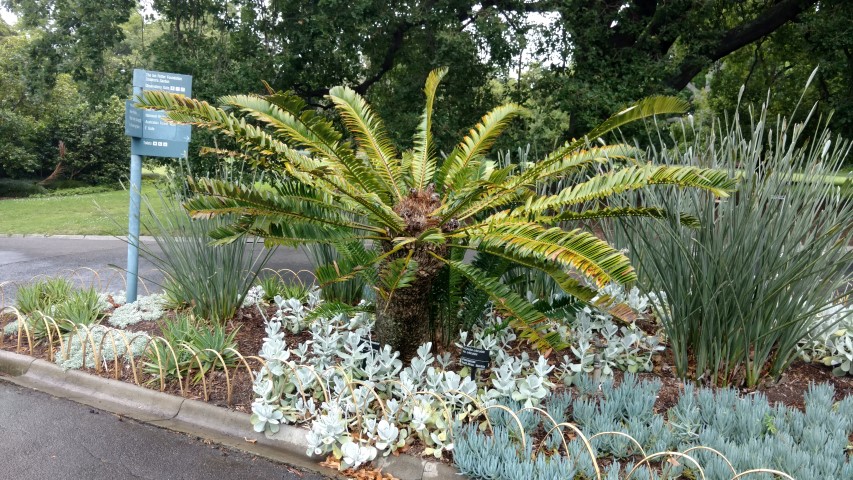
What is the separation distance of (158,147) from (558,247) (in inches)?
181

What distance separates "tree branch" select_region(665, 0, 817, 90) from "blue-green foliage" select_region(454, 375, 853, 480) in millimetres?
10014

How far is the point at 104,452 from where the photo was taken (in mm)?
3557

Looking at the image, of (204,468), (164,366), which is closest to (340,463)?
(204,468)

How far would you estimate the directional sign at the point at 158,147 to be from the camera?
5984mm

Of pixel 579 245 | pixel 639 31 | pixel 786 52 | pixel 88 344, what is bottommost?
pixel 88 344

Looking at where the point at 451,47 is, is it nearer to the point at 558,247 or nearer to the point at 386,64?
the point at 386,64

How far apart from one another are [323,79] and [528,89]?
4487mm

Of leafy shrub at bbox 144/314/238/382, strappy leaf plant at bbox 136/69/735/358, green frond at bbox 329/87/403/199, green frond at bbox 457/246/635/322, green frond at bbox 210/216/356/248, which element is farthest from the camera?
green frond at bbox 329/87/403/199

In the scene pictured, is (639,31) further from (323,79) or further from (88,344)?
(88,344)

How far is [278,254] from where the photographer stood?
1115 cm

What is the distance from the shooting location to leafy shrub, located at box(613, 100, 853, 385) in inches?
142

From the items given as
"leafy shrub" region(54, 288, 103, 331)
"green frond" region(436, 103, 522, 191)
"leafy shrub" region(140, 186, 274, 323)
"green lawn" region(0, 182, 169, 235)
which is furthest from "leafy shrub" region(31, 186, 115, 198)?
"green frond" region(436, 103, 522, 191)

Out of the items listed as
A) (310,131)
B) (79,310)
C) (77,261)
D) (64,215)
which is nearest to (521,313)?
(310,131)

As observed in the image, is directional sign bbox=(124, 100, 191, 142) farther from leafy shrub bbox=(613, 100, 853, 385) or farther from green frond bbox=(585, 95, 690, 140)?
leafy shrub bbox=(613, 100, 853, 385)
